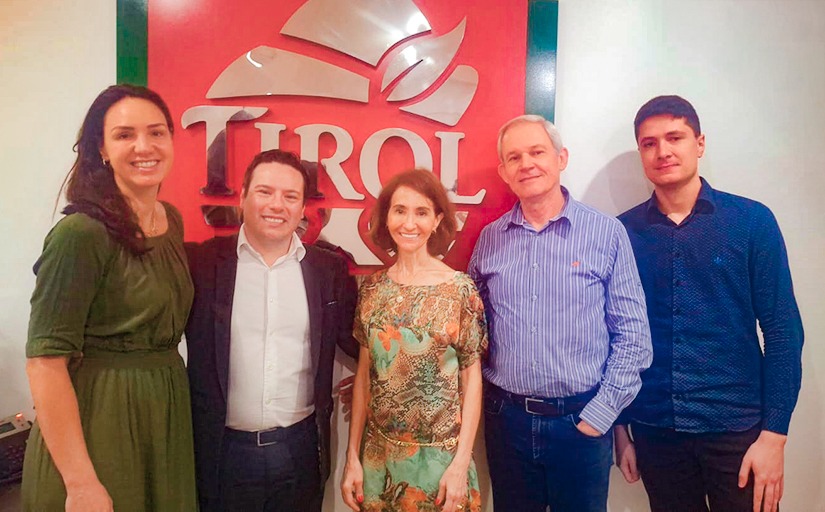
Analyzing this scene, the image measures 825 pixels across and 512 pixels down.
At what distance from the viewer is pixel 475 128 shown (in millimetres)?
1897

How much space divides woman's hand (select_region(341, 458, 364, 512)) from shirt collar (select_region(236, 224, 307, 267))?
2.37 ft

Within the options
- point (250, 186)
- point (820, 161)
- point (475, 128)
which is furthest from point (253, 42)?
point (820, 161)

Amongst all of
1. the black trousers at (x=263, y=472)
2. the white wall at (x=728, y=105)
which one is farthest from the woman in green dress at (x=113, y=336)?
the white wall at (x=728, y=105)

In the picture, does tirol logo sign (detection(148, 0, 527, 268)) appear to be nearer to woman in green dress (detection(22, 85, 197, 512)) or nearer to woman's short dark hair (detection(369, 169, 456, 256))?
woman's short dark hair (detection(369, 169, 456, 256))

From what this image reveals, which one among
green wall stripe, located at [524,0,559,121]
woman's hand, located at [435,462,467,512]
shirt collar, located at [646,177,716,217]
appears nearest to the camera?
woman's hand, located at [435,462,467,512]

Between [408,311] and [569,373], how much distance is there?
0.59 meters

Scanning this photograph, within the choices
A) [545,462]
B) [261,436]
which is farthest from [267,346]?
[545,462]

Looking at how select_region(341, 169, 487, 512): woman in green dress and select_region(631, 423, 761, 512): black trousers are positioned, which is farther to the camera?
select_region(631, 423, 761, 512): black trousers

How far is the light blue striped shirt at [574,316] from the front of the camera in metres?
1.56

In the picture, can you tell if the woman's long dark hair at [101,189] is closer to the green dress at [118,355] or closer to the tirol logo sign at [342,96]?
the green dress at [118,355]

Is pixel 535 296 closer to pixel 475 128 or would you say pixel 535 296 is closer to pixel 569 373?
pixel 569 373

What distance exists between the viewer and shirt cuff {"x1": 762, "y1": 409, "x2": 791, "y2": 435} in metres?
1.60

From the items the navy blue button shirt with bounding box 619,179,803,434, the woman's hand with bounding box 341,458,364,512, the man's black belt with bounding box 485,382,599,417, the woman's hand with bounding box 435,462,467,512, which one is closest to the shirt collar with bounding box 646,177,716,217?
the navy blue button shirt with bounding box 619,179,803,434

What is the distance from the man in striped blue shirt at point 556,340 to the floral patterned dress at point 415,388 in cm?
20
